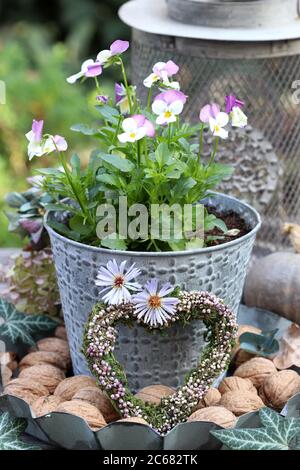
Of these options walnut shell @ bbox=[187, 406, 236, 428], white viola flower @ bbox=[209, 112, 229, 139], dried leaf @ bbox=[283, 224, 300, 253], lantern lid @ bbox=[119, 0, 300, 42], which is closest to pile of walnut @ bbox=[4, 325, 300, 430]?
walnut shell @ bbox=[187, 406, 236, 428]

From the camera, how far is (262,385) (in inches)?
45.0

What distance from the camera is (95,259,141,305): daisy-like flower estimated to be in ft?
3.33

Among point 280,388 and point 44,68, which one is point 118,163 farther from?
point 44,68

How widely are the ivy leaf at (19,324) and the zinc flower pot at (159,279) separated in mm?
119

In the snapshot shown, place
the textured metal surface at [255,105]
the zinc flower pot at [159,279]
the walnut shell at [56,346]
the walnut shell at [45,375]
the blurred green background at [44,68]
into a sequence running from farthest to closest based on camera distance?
the blurred green background at [44,68] → the textured metal surface at [255,105] → the walnut shell at [56,346] → the walnut shell at [45,375] → the zinc flower pot at [159,279]

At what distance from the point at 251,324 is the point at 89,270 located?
377 millimetres

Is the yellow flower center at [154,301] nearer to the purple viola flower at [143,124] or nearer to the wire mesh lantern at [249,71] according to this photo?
the purple viola flower at [143,124]

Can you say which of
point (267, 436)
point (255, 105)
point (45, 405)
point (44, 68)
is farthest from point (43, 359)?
point (44, 68)

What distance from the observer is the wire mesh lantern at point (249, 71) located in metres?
1.35

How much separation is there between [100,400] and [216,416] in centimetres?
16

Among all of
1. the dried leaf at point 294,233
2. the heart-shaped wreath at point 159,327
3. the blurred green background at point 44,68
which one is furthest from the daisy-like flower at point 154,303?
the blurred green background at point 44,68

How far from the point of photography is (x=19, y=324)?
49.6 inches

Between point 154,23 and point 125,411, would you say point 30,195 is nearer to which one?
point 154,23
